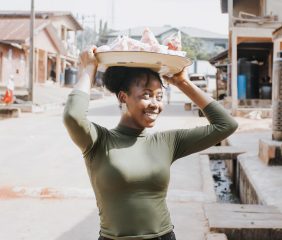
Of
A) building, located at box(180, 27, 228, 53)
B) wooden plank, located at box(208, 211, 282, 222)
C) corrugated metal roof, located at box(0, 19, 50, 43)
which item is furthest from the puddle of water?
building, located at box(180, 27, 228, 53)

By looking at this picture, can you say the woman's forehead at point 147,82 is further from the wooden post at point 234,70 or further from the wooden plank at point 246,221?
the wooden post at point 234,70

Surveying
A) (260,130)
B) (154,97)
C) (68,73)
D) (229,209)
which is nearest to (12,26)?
(68,73)

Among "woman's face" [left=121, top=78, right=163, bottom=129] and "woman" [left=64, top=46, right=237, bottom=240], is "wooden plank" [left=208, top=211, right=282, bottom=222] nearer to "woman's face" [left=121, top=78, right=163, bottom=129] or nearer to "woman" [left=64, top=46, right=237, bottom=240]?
"woman" [left=64, top=46, right=237, bottom=240]

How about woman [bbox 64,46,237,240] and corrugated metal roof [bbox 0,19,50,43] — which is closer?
woman [bbox 64,46,237,240]

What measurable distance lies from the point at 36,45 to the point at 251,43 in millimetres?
16773

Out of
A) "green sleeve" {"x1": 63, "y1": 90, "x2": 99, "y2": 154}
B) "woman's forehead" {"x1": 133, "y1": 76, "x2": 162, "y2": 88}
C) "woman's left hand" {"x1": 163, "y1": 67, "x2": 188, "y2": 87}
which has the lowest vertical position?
"green sleeve" {"x1": 63, "y1": 90, "x2": 99, "y2": 154}

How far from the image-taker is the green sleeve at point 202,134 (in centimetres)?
231

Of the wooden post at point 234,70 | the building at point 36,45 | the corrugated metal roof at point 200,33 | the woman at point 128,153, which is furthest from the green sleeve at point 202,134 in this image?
the corrugated metal roof at point 200,33

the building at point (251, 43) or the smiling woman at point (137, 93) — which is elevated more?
the building at point (251, 43)

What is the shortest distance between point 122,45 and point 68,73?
1465 inches

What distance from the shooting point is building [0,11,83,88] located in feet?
92.7

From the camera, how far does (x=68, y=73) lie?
38.7 metres

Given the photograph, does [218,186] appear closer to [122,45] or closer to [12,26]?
[122,45]

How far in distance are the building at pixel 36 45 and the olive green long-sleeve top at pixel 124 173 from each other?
2627 cm
